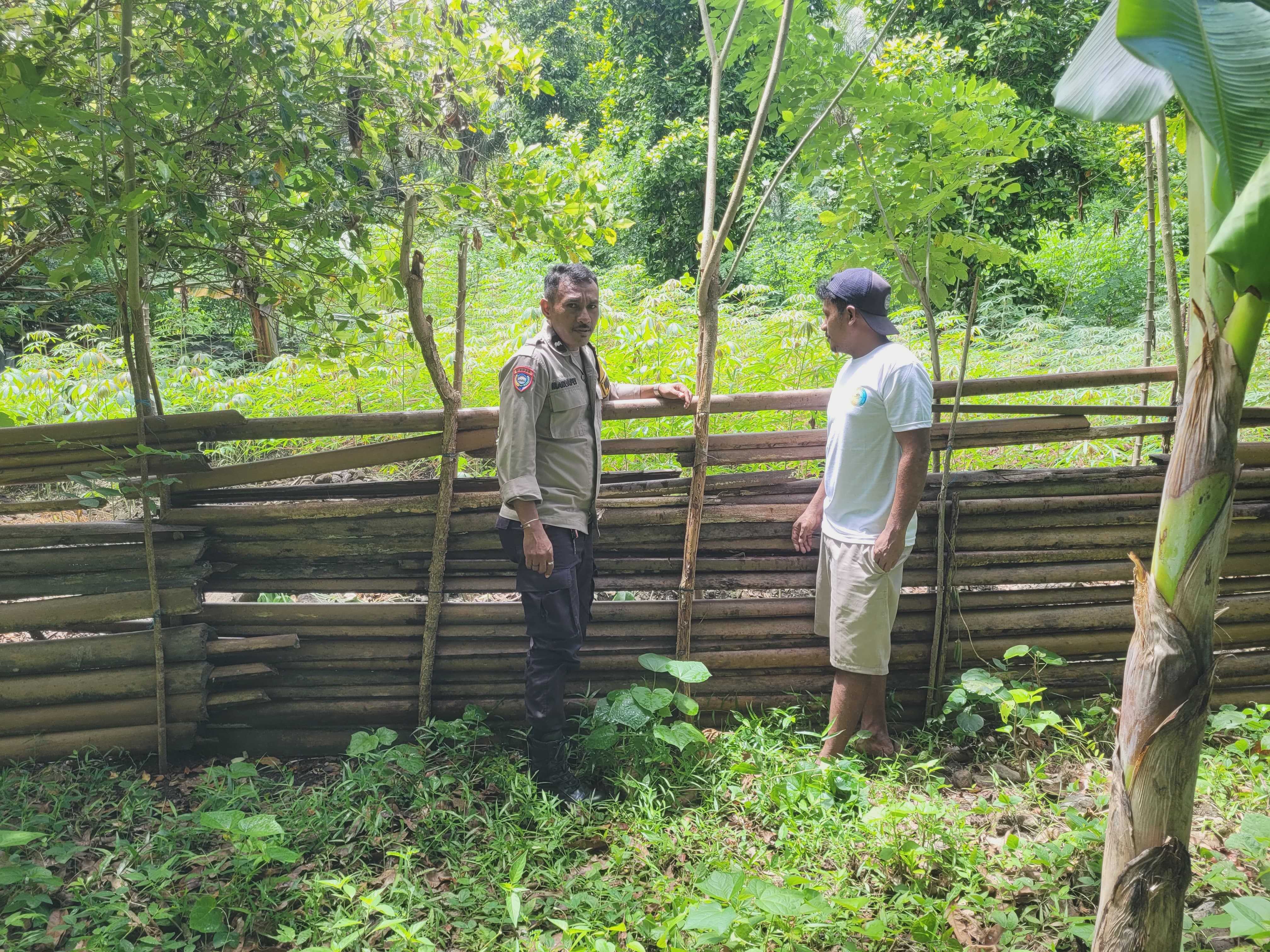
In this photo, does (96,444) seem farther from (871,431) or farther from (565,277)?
(871,431)

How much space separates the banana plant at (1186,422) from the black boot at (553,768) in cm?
176

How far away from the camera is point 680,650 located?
11.0 feet

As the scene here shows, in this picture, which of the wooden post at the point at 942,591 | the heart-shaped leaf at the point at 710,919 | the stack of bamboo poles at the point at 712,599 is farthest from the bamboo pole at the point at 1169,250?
the heart-shaped leaf at the point at 710,919

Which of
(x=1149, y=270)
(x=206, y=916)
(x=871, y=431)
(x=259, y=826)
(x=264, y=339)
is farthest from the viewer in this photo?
(x=264, y=339)

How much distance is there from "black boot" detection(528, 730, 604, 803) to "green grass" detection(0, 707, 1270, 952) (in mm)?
72

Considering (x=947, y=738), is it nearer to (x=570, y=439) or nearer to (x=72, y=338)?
(x=570, y=439)

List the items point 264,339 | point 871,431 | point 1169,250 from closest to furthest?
point 871,431, point 1169,250, point 264,339

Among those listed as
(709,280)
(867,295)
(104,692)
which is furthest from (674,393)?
(104,692)

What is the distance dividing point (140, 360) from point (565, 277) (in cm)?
168

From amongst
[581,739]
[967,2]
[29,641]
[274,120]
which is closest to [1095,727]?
[581,739]

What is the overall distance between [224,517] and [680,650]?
6.49 feet

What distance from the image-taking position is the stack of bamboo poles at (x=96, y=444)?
9.67 feet

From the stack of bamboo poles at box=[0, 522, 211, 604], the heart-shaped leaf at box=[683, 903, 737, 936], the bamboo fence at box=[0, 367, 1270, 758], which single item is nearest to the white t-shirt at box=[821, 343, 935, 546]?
the bamboo fence at box=[0, 367, 1270, 758]

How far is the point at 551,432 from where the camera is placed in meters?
2.91
